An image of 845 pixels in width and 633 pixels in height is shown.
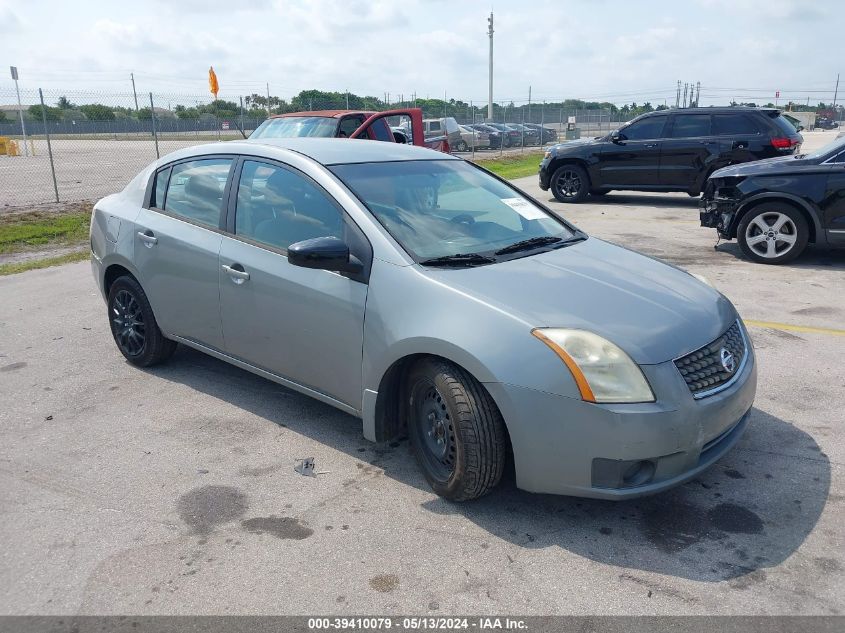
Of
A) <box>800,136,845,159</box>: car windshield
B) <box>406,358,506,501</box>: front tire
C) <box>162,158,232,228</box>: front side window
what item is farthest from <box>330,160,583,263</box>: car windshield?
<box>800,136,845,159</box>: car windshield

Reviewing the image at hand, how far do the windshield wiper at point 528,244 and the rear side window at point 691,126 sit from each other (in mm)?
9922

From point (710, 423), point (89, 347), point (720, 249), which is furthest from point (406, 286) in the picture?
point (720, 249)

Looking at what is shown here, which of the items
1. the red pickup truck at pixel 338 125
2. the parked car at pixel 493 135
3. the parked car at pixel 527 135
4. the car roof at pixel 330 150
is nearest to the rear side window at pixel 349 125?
the red pickup truck at pixel 338 125

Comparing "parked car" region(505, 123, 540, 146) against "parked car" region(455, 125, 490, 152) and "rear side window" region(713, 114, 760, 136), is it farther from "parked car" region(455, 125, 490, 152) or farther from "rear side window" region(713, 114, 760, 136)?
"rear side window" region(713, 114, 760, 136)

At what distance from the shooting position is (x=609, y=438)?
2982mm

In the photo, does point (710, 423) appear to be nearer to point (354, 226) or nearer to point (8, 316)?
point (354, 226)

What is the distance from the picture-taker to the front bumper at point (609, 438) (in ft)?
9.79

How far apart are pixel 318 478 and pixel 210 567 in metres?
0.84

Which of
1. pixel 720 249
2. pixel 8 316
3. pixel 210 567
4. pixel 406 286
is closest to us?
pixel 210 567

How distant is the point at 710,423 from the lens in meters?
3.16

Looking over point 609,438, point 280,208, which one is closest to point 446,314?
point 609,438

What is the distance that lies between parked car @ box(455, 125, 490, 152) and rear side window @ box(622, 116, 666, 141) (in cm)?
1978

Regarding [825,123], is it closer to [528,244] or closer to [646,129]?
[646,129]

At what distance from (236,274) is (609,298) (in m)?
2.09
